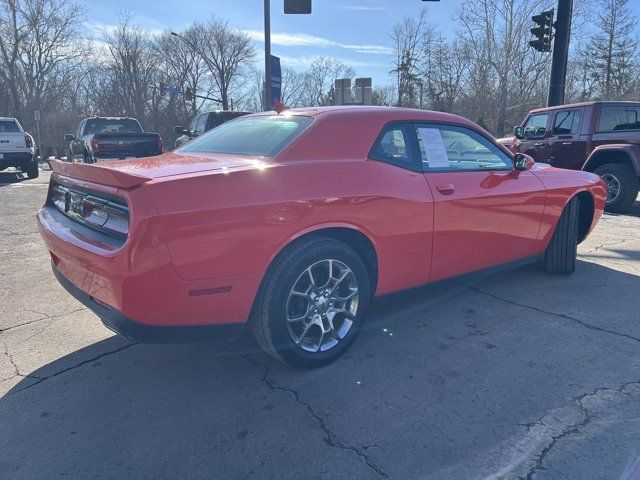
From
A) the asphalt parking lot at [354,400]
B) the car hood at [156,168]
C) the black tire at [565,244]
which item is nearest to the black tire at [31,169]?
the asphalt parking lot at [354,400]

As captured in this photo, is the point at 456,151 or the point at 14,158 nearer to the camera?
the point at 456,151

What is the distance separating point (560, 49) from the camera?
10742 mm

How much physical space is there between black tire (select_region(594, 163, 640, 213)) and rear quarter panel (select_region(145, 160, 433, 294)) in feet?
22.1

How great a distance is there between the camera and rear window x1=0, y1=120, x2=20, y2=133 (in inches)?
531

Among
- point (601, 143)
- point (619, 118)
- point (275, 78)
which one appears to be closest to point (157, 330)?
point (601, 143)

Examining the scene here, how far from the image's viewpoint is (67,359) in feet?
9.91

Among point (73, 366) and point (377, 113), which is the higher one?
point (377, 113)

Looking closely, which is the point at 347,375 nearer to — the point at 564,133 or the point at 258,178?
the point at 258,178

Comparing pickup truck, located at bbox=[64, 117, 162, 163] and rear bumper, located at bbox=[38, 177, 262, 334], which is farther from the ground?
pickup truck, located at bbox=[64, 117, 162, 163]

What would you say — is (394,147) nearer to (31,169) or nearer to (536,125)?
(536,125)

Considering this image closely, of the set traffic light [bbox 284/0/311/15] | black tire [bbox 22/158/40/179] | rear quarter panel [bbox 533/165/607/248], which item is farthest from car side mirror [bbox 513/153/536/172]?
black tire [bbox 22/158/40/179]

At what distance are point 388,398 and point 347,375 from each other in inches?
12.9

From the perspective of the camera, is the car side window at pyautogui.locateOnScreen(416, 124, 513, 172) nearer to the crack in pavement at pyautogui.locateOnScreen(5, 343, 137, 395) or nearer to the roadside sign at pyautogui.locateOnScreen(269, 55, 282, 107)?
the crack in pavement at pyautogui.locateOnScreen(5, 343, 137, 395)

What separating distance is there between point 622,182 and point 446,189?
660 cm
